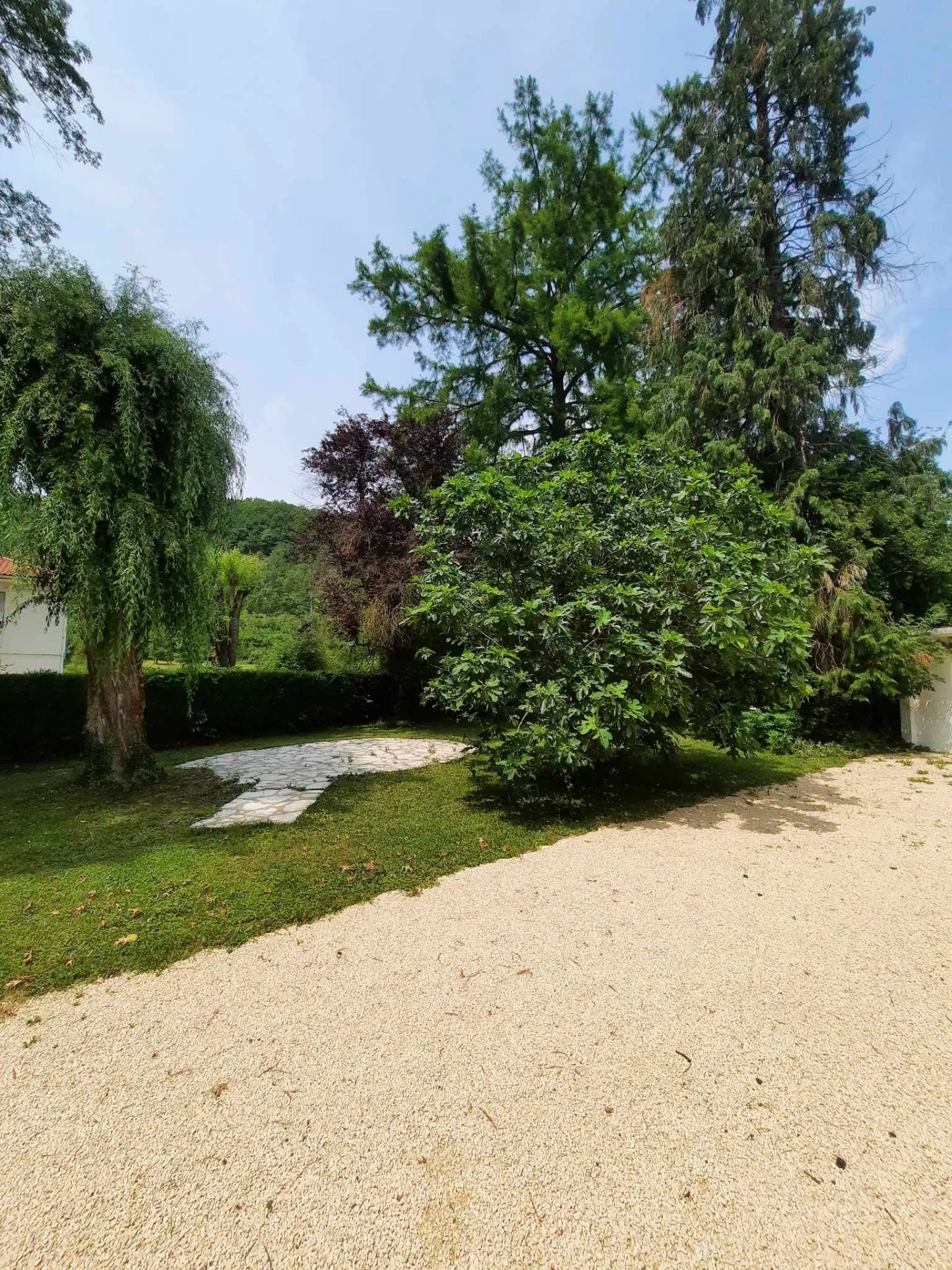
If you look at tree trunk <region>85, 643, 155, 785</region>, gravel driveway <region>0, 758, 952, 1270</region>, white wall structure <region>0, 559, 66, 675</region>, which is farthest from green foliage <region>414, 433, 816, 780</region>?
white wall structure <region>0, 559, 66, 675</region>

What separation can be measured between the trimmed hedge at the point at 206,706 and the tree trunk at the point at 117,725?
2.34ft

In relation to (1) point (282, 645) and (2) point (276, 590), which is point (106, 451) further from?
(2) point (276, 590)

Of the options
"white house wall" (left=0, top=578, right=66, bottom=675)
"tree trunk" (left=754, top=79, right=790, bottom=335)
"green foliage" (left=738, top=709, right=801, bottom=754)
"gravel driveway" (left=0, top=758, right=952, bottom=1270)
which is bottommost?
"gravel driveway" (left=0, top=758, right=952, bottom=1270)

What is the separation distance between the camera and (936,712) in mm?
9258

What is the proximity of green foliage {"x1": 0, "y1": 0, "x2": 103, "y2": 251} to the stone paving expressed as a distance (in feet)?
22.9

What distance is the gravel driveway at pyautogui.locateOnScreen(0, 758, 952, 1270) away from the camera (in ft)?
4.82

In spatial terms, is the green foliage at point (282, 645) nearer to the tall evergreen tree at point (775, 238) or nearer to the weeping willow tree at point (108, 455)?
the weeping willow tree at point (108, 455)

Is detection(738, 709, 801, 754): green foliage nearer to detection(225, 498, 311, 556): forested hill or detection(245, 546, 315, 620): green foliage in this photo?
detection(225, 498, 311, 556): forested hill

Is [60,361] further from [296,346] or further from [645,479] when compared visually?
[645,479]

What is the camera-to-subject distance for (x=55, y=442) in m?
5.03

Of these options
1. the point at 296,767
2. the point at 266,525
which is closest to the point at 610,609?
the point at 296,767

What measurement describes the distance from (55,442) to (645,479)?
582 centimetres

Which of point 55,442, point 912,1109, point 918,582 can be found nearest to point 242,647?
point 55,442

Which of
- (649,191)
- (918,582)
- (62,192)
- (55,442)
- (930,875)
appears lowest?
(930,875)
